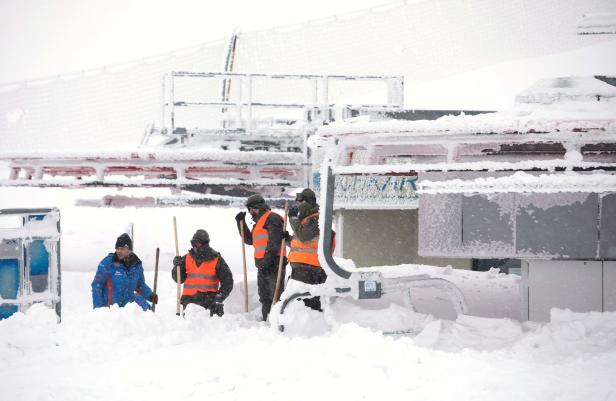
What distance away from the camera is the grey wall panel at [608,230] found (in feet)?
20.4

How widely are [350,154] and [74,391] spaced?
4.72m

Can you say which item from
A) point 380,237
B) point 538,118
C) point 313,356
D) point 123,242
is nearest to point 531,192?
point 538,118

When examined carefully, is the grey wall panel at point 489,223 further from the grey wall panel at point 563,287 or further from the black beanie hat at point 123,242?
the black beanie hat at point 123,242

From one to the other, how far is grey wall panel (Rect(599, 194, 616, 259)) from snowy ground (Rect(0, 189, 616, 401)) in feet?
2.34

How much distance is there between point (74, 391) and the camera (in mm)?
4859

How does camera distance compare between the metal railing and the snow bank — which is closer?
the snow bank

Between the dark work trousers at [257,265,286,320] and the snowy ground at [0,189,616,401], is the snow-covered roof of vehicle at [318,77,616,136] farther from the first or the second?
the dark work trousers at [257,265,286,320]

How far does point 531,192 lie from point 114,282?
14.7 feet

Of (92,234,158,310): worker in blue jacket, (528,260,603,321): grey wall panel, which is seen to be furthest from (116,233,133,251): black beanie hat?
(528,260,603,321): grey wall panel

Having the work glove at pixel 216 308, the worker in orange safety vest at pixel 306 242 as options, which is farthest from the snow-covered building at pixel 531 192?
the work glove at pixel 216 308

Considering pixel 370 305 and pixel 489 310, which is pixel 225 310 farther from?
pixel 489 310

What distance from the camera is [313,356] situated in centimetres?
530

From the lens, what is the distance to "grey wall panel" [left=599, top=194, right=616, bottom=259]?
6219mm

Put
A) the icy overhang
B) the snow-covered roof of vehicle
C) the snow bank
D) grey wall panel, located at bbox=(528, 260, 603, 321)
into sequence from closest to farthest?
the snow bank → the snow-covered roof of vehicle → the icy overhang → grey wall panel, located at bbox=(528, 260, 603, 321)
